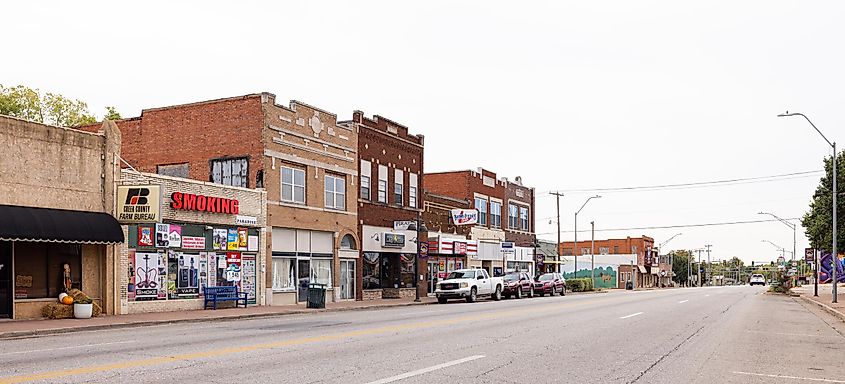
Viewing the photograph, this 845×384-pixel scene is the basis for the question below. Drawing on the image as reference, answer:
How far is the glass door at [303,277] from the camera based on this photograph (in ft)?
122

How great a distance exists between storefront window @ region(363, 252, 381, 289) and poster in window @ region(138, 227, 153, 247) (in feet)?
50.7

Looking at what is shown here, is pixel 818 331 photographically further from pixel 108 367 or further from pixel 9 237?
pixel 9 237

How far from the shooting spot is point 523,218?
67.0 m

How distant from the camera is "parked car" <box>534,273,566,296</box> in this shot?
53116 mm

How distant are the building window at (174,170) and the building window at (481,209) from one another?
24805 millimetres

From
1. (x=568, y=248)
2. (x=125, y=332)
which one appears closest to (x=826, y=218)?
(x=125, y=332)

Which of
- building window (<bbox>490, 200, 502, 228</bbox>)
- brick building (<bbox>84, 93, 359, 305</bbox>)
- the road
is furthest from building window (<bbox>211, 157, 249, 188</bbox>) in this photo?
building window (<bbox>490, 200, 502, 228</bbox>)

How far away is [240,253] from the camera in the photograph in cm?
3362

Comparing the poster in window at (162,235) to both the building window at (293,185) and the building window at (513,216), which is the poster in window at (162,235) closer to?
the building window at (293,185)

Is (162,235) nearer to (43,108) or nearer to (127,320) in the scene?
(127,320)

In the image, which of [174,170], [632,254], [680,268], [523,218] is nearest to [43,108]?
[174,170]

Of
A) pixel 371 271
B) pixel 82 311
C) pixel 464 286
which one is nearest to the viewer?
pixel 82 311

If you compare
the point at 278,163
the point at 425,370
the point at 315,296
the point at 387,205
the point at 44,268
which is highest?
the point at 278,163

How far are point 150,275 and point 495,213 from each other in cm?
3563
